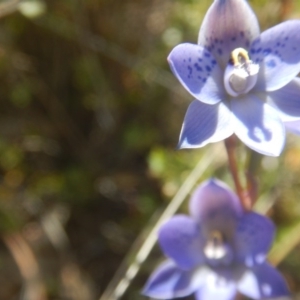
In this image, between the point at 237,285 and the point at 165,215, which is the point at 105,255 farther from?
the point at 237,285

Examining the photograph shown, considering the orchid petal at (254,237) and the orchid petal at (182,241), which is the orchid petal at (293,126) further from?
the orchid petal at (182,241)

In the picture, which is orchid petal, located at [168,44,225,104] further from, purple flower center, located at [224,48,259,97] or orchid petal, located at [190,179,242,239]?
orchid petal, located at [190,179,242,239]

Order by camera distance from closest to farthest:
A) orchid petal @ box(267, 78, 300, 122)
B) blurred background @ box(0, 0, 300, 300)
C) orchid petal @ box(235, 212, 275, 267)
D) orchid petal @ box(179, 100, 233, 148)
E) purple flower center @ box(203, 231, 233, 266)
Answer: orchid petal @ box(179, 100, 233, 148) → orchid petal @ box(267, 78, 300, 122) → orchid petal @ box(235, 212, 275, 267) → purple flower center @ box(203, 231, 233, 266) → blurred background @ box(0, 0, 300, 300)

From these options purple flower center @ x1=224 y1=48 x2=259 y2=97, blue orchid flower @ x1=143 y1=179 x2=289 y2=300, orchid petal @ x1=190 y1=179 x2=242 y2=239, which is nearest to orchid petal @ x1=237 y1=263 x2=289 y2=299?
blue orchid flower @ x1=143 y1=179 x2=289 y2=300

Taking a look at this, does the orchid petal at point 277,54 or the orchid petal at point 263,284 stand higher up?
the orchid petal at point 277,54

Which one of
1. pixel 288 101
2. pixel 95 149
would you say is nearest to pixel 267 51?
pixel 288 101

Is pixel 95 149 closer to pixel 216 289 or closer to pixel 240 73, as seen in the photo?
pixel 216 289

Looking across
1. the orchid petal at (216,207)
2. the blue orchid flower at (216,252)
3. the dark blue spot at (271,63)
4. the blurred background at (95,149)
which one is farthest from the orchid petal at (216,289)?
the dark blue spot at (271,63)

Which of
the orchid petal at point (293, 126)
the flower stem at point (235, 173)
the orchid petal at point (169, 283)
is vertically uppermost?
the orchid petal at point (293, 126)

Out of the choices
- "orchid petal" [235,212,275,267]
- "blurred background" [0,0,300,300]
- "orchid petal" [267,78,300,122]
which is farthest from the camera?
"blurred background" [0,0,300,300]
